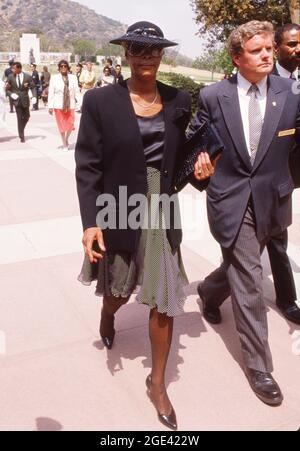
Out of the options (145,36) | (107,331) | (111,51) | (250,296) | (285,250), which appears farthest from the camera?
(111,51)

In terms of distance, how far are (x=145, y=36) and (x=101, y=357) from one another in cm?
198

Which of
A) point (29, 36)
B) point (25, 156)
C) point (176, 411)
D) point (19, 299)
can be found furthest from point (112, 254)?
point (29, 36)

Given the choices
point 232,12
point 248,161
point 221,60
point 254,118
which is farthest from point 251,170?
point 221,60

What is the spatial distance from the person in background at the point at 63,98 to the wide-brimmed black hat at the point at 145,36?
24.3 feet

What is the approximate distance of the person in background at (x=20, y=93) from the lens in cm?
1061

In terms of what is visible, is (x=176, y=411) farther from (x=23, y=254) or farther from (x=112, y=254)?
(x=23, y=254)

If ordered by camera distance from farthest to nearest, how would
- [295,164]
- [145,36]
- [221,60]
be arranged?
[221,60] < [295,164] < [145,36]

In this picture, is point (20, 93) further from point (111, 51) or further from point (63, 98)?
point (111, 51)

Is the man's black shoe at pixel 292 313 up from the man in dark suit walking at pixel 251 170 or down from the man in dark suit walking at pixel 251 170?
down

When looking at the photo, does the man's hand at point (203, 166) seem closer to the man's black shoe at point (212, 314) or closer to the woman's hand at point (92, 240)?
the woman's hand at point (92, 240)

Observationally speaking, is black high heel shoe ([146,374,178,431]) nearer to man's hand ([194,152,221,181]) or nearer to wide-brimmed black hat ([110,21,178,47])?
man's hand ([194,152,221,181])

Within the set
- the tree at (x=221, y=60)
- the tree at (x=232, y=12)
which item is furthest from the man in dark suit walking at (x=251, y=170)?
the tree at (x=232, y=12)

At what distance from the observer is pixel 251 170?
271cm

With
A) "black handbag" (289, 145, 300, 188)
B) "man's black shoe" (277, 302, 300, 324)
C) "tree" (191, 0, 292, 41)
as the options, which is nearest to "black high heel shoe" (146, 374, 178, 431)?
"man's black shoe" (277, 302, 300, 324)
